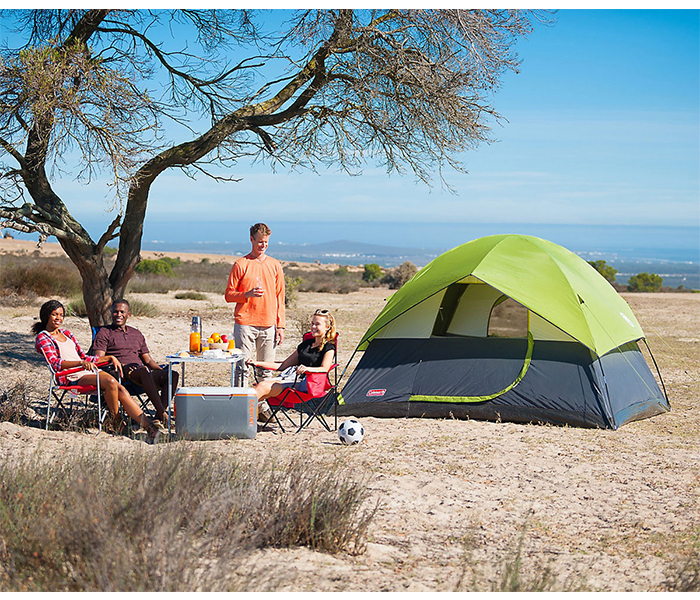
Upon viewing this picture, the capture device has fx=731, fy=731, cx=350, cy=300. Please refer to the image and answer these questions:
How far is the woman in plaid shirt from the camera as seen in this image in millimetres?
6449

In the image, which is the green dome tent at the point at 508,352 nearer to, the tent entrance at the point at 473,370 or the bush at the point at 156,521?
the tent entrance at the point at 473,370

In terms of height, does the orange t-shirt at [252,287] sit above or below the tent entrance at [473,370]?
above

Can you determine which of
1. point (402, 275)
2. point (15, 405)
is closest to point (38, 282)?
point (15, 405)

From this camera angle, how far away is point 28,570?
3.16 metres

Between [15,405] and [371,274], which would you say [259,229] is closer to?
[15,405]

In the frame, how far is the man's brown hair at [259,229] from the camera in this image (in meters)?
7.12

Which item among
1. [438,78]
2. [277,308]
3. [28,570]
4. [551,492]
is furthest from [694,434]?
[28,570]

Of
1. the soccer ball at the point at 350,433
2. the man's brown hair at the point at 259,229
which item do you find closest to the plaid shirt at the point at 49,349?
the man's brown hair at the point at 259,229

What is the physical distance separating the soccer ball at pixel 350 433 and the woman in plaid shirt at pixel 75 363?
1.63 m

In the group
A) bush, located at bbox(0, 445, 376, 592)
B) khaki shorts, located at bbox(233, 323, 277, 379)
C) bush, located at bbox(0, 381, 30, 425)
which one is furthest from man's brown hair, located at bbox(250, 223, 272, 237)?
bush, located at bbox(0, 445, 376, 592)

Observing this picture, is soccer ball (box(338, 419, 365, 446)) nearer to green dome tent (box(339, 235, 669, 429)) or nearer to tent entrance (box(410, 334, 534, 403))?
green dome tent (box(339, 235, 669, 429))

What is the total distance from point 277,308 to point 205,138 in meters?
3.27

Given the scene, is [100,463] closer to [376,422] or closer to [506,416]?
[376,422]

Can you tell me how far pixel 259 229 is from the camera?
7117 millimetres
